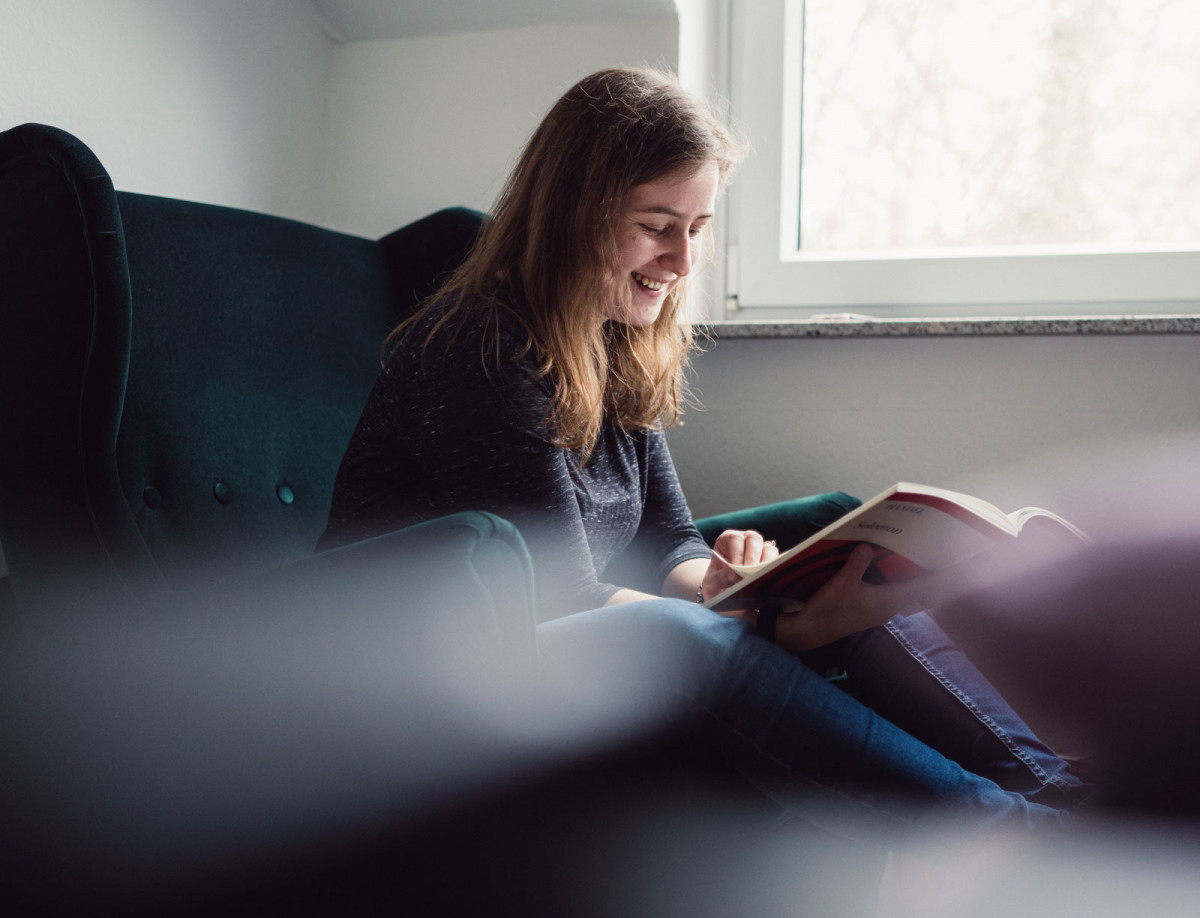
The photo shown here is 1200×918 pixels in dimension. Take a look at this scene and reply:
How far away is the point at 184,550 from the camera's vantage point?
2.85 ft

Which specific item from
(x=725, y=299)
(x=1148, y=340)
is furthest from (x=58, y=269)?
(x=1148, y=340)

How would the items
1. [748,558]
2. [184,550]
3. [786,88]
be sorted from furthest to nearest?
1. [786,88]
2. [748,558]
3. [184,550]

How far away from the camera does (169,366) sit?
898 mm

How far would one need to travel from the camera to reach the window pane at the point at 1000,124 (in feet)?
4.79

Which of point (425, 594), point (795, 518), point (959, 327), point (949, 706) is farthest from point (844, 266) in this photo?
point (425, 594)

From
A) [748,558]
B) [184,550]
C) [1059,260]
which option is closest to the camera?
[184,550]

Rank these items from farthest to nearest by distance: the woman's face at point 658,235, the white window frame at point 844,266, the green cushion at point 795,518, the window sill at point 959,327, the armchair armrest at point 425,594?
the white window frame at point 844,266 < the window sill at point 959,327 < the green cushion at point 795,518 < the woman's face at point 658,235 < the armchair armrest at point 425,594

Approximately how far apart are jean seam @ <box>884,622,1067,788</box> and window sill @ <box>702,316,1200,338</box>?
0.62m

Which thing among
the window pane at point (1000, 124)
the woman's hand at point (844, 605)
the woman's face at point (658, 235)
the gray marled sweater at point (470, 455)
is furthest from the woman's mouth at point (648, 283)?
the window pane at point (1000, 124)

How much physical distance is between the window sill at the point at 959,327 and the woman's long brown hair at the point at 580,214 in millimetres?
472

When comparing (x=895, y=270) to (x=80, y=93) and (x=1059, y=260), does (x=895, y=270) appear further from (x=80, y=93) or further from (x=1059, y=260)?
(x=80, y=93)

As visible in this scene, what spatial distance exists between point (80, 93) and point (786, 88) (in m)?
1.12

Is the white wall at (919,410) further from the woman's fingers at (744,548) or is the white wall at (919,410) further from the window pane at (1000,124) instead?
the woman's fingers at (744,548)

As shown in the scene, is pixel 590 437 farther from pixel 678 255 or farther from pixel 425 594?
pixel 425 594
